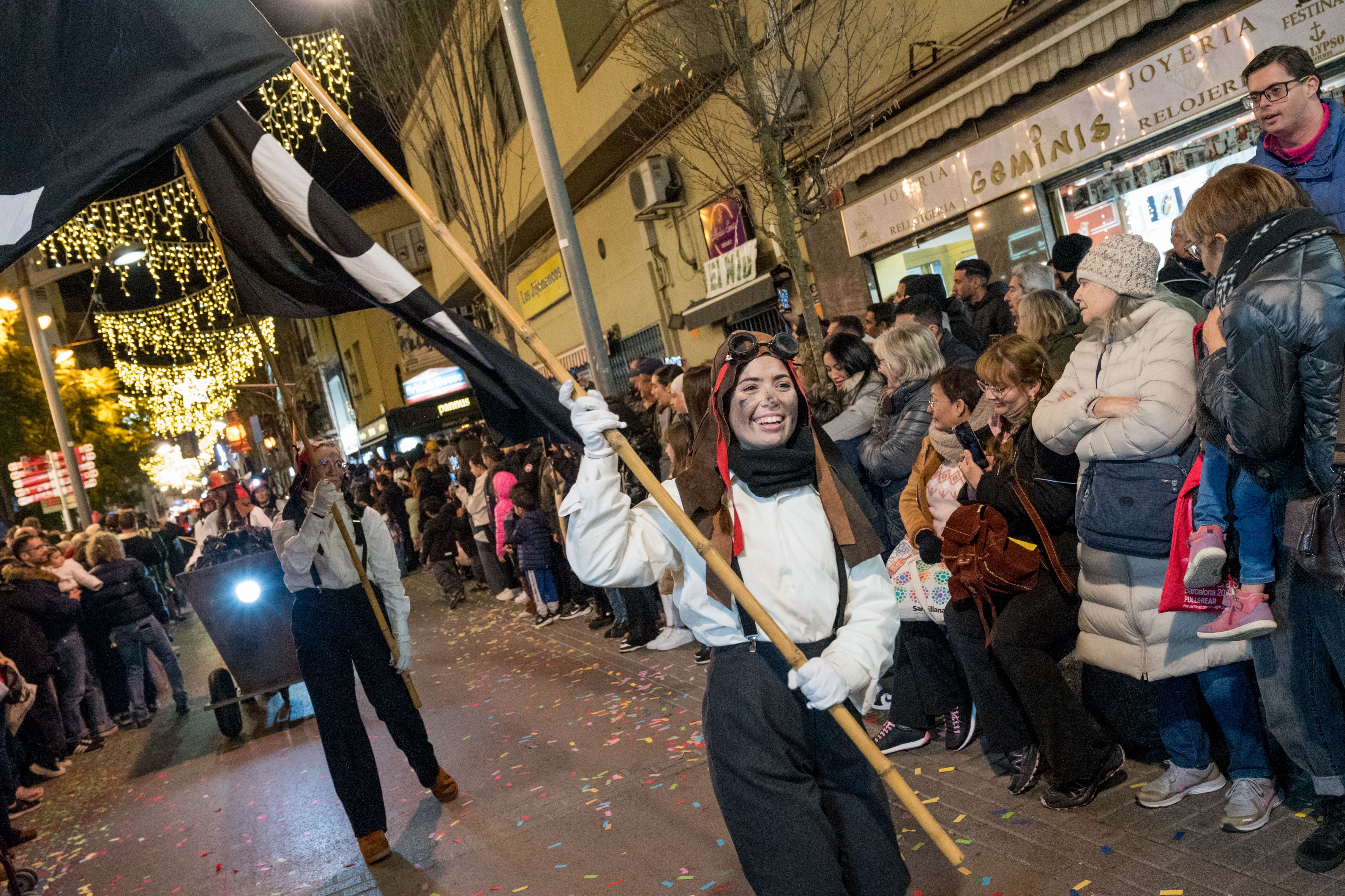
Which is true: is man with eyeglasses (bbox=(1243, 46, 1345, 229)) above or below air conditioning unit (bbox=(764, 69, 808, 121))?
below

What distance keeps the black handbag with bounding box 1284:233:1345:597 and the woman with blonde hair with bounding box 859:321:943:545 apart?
8.64 ft

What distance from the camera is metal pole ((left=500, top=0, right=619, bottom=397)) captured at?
10539 mm

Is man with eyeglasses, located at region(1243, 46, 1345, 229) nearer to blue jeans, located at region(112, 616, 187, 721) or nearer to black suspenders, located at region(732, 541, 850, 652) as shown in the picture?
black suspenders, located at region(732, 541, 850, 652)

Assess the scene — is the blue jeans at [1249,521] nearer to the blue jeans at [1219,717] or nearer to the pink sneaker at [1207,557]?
the pink sneaker at [1207,557]

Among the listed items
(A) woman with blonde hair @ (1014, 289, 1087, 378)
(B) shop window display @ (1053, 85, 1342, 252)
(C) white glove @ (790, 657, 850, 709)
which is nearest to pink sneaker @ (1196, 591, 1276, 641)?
(C) white glove @ (790, 657, 850, 709)

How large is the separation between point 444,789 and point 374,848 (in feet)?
2.72

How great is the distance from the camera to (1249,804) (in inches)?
155

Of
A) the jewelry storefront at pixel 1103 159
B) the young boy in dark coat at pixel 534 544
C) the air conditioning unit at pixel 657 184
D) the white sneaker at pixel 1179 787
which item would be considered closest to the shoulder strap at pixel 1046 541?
the white sneaker at pixel 1179 787

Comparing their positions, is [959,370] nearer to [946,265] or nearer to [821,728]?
[821,728]

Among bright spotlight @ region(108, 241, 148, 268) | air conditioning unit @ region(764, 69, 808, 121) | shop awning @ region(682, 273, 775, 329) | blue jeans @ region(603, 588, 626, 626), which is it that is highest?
bright spotlight @ region(108, 241, 148, 268)

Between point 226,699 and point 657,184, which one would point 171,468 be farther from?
point 226,699

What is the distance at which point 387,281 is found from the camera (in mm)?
4211

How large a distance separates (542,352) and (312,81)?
1.32 meters

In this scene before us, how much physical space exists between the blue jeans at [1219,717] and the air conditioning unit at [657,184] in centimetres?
1405
